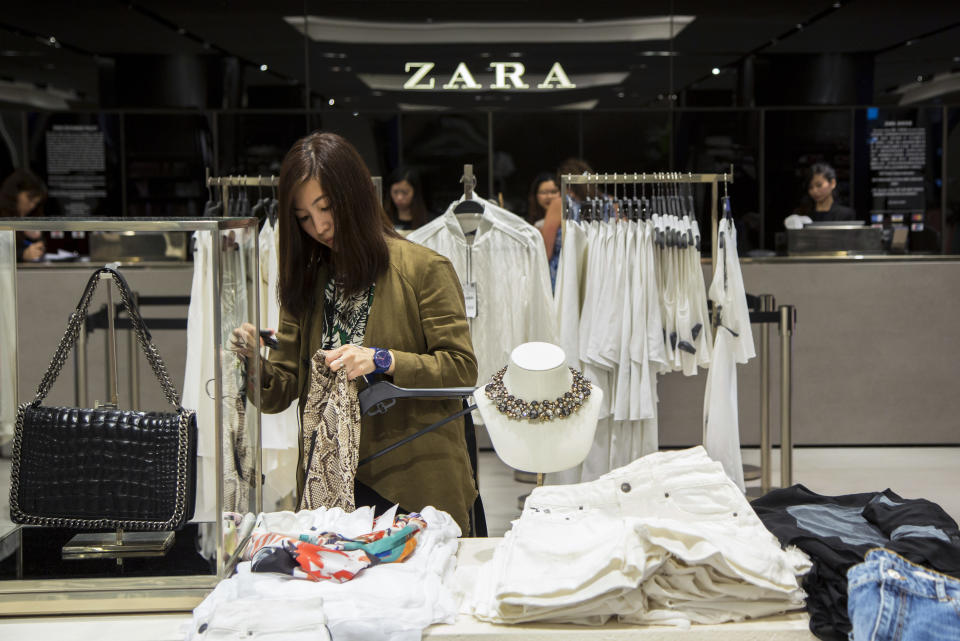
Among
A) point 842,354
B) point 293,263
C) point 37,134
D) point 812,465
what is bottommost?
point 812,465

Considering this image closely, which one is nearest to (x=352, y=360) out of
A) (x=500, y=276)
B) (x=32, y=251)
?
(x=500, y=276)

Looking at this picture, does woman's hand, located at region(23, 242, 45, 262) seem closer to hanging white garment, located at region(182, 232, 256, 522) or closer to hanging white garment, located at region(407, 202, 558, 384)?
hanging white garment, located at region(182, 232, 256, 522)

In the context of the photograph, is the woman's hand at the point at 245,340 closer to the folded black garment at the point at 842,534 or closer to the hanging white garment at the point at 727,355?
the folded black garment at the point at 842,534

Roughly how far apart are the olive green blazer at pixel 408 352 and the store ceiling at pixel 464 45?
4450 millimetres

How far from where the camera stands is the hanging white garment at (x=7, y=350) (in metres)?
1.80

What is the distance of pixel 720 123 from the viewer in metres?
6.44

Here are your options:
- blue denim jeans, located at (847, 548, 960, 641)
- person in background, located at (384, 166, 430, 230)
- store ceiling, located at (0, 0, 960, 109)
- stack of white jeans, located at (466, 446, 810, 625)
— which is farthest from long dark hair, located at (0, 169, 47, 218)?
blue denim jeans, located at (847, 548, 960, 641)

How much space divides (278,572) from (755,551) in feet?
2.37

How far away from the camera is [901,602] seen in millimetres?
1249

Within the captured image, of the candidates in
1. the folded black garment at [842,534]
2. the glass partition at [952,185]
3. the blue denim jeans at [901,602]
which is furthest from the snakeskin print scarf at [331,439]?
the glass partition at [952,185]

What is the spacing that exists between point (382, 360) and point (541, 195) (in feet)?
14.3

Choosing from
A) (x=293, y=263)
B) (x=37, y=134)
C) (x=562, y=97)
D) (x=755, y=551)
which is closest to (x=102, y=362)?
(x=37, y=134)

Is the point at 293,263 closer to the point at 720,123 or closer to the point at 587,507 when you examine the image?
the point at 587,507

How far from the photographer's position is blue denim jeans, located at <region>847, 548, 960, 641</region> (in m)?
1.23
